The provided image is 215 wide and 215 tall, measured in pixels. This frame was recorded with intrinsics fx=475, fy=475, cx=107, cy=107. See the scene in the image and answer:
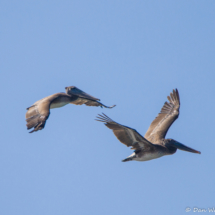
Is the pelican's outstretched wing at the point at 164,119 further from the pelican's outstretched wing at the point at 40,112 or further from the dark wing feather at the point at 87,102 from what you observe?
the pelican's outstretched wing at the point at 40,112

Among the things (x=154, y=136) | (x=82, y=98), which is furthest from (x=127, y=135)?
(x=82, y=98)

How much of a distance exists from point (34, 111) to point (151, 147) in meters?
4.02

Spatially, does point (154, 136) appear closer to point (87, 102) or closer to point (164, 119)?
point (164, 119)

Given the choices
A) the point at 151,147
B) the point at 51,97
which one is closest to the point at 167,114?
the point at 151,147

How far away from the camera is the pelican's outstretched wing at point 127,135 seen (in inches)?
Result: 514

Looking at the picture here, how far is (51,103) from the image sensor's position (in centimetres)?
1656

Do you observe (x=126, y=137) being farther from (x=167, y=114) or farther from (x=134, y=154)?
(x=167, y=114)

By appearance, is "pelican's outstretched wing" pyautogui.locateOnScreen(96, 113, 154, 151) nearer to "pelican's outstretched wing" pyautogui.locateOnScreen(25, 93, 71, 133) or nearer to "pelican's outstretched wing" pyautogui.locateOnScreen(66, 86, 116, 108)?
"pelican's outstretched wing" pyautogui.locateOnScreen(25, 93, 71, 133)

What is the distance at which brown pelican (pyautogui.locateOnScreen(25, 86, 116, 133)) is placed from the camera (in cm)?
1471

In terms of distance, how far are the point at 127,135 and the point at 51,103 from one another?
4054mm

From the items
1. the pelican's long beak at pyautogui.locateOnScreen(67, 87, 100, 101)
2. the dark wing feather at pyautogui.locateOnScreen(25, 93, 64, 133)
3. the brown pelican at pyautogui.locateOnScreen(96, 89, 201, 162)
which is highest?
the pelican's long beak at pyautogui.locateOnScreen(67, 87, 100, 101)

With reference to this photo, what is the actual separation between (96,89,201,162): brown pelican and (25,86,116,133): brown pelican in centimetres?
255

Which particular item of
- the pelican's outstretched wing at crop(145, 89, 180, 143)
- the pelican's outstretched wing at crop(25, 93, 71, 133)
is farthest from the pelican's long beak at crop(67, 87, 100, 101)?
the pelican's outstretched wing at crop(145, 89, 180, 143)

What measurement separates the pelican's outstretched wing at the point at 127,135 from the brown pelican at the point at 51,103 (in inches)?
95.0
